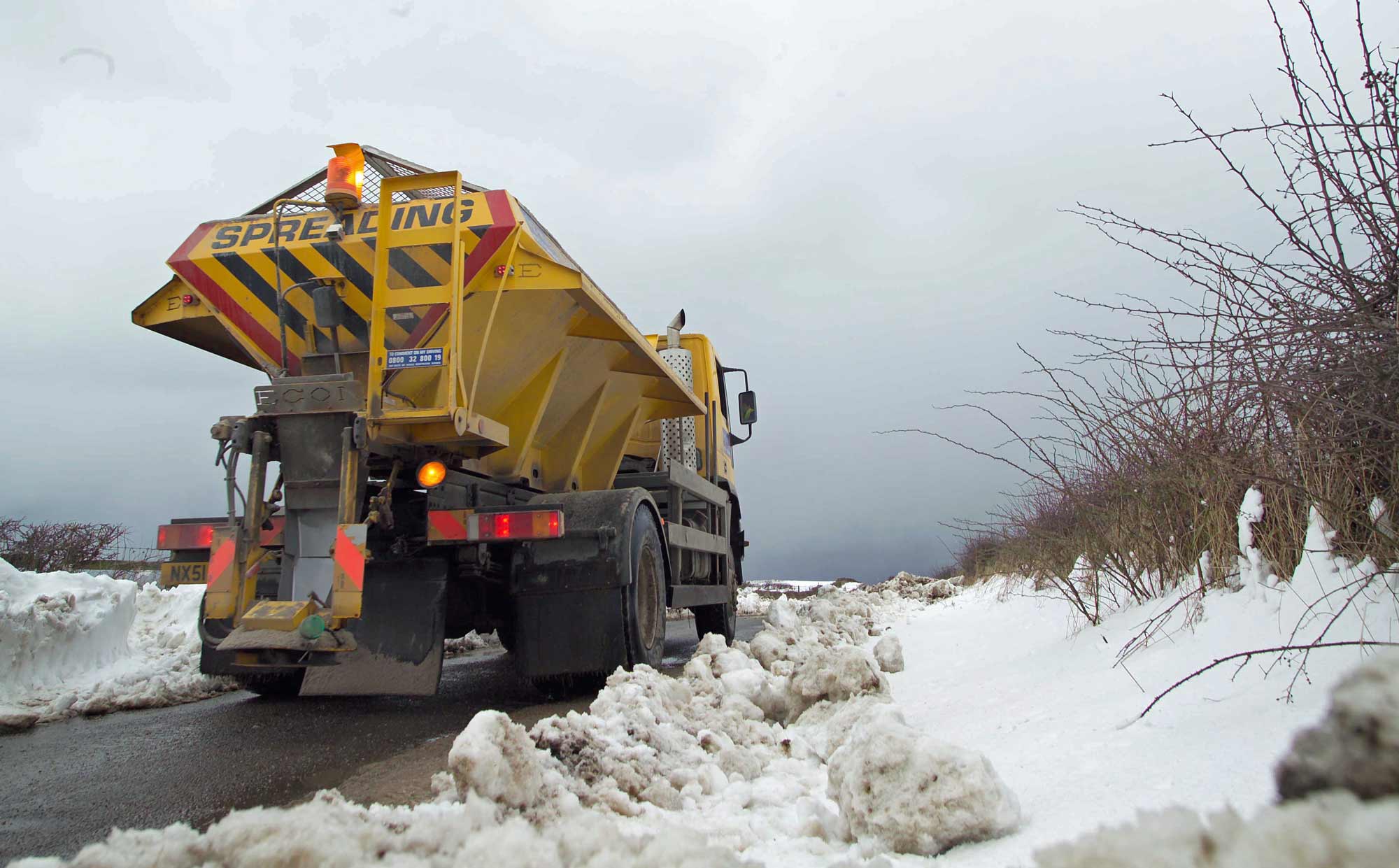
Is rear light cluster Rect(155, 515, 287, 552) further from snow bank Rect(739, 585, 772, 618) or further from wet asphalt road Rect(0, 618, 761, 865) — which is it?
snow bank Rect(739, 585, 772, 618)

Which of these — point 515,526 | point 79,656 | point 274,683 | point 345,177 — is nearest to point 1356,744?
point 515,526

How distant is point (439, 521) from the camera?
4.88 m

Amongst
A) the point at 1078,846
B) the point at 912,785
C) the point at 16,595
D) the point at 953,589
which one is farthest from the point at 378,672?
the point at 953,589

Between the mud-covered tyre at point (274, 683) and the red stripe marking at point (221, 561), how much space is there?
170 cm

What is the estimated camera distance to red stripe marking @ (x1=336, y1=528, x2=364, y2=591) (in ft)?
14.0

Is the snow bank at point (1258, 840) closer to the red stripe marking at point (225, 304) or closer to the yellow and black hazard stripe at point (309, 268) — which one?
the yellow and black hazard stripe at point (309, 268)

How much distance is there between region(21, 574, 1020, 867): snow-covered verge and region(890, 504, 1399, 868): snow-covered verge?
188 millimetres

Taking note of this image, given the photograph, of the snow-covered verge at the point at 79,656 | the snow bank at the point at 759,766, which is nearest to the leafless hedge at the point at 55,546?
the snow-covered verge at the point at 79,656

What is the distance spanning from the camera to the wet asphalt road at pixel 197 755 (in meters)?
3.13

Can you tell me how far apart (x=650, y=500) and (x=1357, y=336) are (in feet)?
14.1

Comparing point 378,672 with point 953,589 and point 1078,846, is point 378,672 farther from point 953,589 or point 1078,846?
point 953,589

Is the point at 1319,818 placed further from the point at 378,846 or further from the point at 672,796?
the point at 672,796

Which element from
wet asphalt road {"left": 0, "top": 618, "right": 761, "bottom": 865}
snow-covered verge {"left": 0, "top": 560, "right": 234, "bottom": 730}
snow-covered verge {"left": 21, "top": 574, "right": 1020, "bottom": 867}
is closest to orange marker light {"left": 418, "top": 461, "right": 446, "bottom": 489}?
wet asphalt road {"left": 0, "top": 618, "right": 761, "bottom": 865}

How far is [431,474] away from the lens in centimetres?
479
